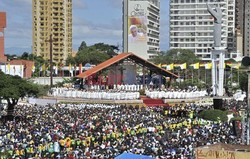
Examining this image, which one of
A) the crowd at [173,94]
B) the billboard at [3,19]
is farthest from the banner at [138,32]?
the crowd at [173,94]

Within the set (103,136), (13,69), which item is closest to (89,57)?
(13,69)

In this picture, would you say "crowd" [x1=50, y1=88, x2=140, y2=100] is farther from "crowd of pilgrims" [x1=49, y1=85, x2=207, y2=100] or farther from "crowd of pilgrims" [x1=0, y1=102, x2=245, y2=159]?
"crowd of pilgrims" [x1=0, y1=102, x2=245, y2=159]

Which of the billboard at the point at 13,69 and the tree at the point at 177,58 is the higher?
the tree at the point at 177,58

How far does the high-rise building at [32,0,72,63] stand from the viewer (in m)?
115

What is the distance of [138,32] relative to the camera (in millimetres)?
119688

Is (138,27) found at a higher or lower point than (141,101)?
higher

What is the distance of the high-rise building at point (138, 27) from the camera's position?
120 m

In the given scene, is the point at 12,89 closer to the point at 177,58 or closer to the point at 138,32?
the point at 177,58

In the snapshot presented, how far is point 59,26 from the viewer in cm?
11681

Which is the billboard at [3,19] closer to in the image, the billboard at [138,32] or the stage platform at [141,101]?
the stage platform at [141,101]

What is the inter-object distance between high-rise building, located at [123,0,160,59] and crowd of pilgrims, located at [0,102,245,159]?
8506 centimetres

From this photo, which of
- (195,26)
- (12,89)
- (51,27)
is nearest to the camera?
(12,89)

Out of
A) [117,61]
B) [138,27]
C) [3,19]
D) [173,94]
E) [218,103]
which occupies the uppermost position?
[138,27]

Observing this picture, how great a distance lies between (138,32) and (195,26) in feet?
48.4
